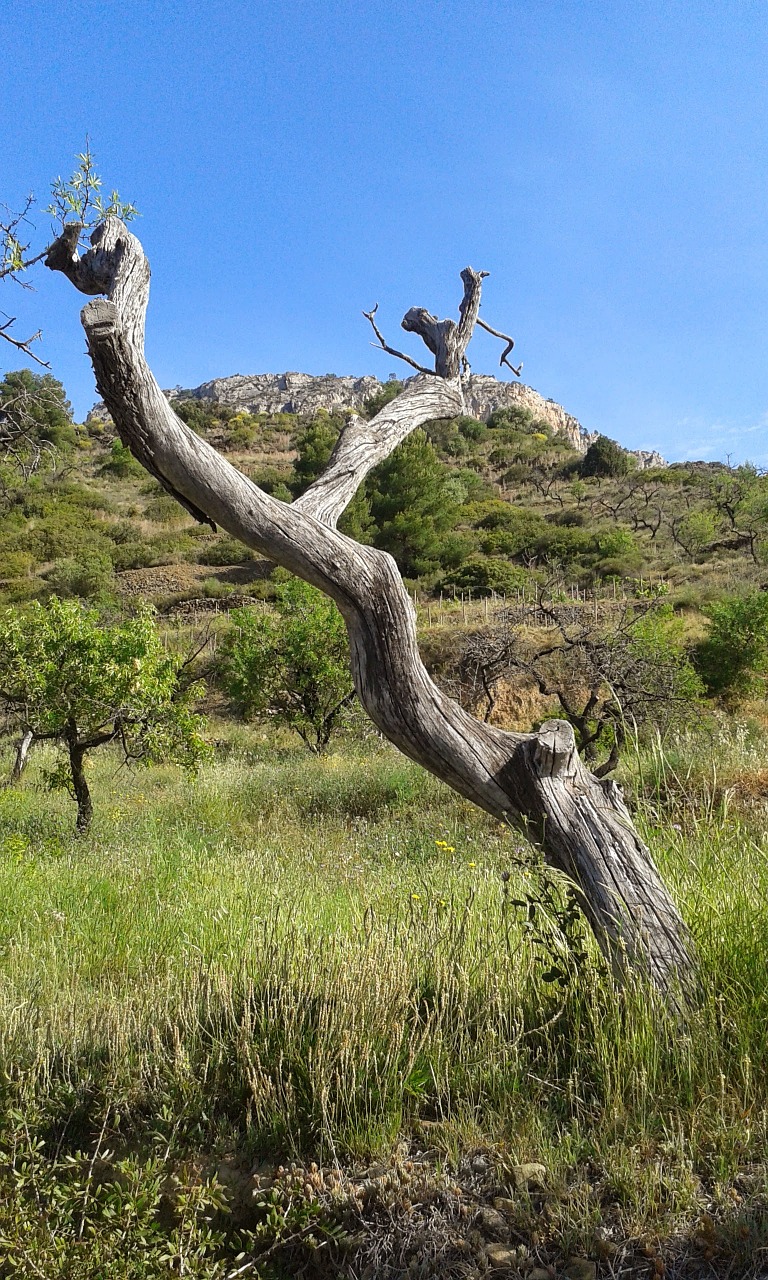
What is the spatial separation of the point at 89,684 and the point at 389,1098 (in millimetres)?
6262

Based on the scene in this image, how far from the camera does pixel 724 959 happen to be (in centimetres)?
265

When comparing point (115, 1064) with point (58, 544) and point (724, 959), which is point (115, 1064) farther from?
point (58, 544)

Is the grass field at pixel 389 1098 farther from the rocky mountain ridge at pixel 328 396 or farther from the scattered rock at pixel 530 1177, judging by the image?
the rocky mountain ridge at pixel 328 396

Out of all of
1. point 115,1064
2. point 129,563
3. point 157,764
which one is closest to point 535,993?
point 115,1064

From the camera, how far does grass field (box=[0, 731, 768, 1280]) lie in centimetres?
204

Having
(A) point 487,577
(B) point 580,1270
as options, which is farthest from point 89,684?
(A) point 487,577

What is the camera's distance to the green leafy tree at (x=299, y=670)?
14.7 meters

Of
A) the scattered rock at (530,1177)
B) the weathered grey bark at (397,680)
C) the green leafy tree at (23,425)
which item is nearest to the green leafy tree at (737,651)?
the green leafy tree at (23,425)

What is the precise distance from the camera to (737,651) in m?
15.5

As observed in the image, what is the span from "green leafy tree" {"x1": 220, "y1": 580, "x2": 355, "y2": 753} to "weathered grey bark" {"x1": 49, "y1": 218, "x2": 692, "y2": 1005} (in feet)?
38.4

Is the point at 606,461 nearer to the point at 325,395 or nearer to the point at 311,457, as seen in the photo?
the point at 311,457

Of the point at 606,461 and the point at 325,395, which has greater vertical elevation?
the point at 325,395

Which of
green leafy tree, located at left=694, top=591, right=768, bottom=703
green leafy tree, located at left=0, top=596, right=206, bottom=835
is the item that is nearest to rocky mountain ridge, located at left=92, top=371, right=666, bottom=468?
green leafy tree, located at left=694, top=591, right=768, bottom=703

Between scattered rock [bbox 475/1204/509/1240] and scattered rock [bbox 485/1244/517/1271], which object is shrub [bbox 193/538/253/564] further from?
scattered rock [bbox 485/1244/517/1271]
